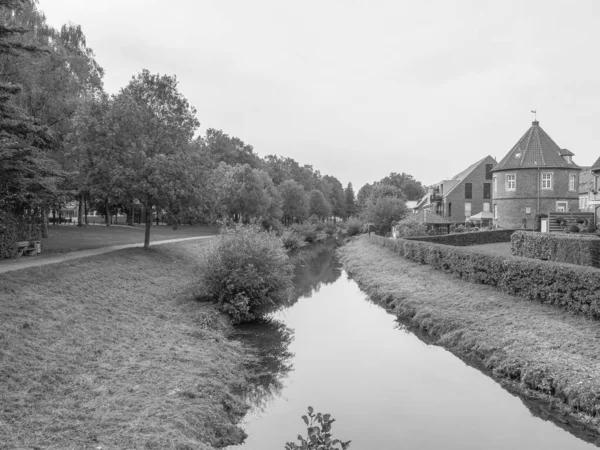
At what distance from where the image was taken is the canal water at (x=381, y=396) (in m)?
8.66

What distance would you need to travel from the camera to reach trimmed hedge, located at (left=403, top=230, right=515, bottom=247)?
33625 mm

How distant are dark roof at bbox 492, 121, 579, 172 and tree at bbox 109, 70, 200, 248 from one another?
31066mm

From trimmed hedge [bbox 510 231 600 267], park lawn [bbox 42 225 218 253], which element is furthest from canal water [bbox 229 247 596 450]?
park lawn [bbox 42 225 218 253]

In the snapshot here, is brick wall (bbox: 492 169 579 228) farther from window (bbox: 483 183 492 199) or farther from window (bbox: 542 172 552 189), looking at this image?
window (bbox: 483 183 492 199)

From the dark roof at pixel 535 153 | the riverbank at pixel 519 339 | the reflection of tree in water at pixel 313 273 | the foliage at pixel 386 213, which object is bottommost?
the reflection of tree in water at pixel 313 273

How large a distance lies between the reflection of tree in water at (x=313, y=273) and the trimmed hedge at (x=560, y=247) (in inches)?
449

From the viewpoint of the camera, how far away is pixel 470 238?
113 feet

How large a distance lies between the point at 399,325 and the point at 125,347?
34.0 feet

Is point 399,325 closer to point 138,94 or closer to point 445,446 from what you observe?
point 445,446

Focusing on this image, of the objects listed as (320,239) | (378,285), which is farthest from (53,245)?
(320,239)

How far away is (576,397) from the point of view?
912 cm

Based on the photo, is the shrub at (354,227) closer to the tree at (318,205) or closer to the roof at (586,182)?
the tree at (318,205)

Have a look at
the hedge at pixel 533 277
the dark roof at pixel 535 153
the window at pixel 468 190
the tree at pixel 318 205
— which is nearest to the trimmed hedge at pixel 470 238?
the dark roof at pixel 535 153

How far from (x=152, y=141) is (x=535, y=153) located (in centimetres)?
3487
